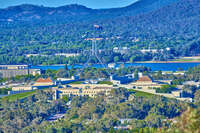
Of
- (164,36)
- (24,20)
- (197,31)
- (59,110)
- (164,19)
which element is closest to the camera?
(59,110)

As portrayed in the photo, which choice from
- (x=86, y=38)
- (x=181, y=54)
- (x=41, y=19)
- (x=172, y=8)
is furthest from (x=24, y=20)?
(x=181, y=54)

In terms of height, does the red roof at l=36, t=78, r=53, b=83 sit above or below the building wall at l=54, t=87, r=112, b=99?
below

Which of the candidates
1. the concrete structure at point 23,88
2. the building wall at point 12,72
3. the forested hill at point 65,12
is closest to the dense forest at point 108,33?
the forested hill at point 65,12

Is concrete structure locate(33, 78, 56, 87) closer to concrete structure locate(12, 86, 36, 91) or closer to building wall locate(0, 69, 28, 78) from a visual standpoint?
concrete structure locate(12, 86, 36, 91)

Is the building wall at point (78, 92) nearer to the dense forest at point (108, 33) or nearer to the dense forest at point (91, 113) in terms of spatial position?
the dense forest at point (91, 113)

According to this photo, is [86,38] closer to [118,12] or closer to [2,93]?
[2,93]

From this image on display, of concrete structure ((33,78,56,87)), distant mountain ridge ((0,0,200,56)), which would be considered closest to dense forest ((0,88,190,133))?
concrete structure ((33,78,56,87))

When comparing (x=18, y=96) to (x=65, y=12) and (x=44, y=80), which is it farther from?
(x=65, y=12)
